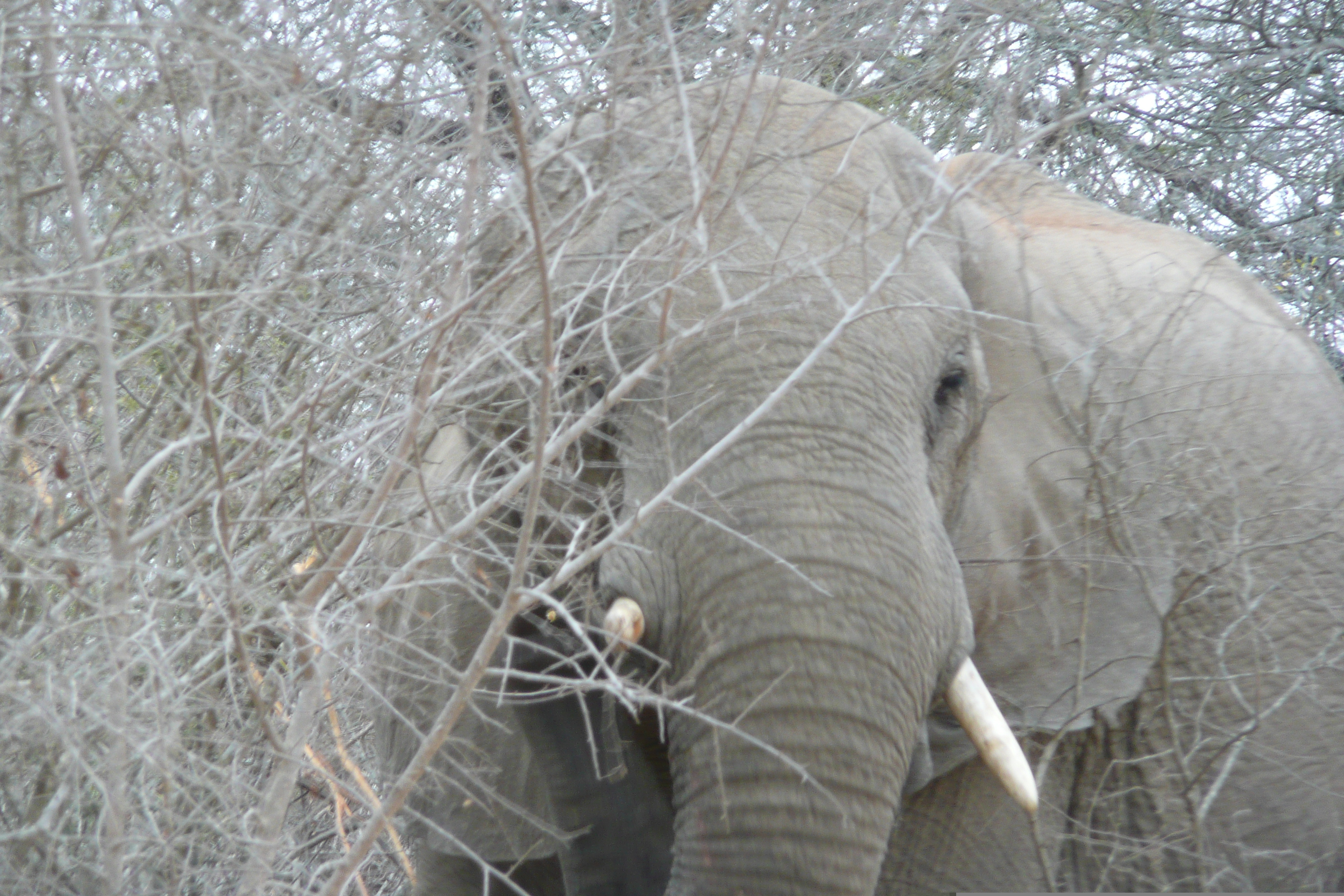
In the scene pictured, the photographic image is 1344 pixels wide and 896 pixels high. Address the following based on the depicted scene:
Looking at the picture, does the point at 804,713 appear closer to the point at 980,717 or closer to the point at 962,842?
the point at 980,717

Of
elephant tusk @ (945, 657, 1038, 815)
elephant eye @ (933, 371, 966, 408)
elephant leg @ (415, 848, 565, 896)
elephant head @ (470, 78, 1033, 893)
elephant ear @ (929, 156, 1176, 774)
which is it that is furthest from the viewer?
elephant leg @ (415, 848, 565, 896)

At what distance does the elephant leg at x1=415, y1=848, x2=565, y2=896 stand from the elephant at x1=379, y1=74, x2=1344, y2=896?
11 millimetres

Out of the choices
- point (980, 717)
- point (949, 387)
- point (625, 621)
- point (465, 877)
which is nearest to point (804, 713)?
point (625, 621)

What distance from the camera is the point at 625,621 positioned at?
243 cm

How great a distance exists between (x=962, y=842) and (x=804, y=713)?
1.03 meters

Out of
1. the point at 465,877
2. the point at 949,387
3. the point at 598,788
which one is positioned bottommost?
the point at 465,877

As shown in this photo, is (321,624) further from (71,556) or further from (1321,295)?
(1321,295)

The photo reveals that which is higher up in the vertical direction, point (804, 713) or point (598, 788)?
point (804, 713)

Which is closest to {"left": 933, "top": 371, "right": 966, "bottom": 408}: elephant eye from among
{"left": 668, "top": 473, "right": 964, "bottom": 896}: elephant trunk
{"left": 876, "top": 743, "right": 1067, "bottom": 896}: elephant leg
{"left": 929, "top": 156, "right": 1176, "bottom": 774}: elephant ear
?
{"left": 929, "top": 156, "right": 1176, "bottom": 774}: elephant ear

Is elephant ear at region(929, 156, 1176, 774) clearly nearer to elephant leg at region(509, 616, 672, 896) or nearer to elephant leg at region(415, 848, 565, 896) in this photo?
elephant leg at region(509, 616, 672, 896)

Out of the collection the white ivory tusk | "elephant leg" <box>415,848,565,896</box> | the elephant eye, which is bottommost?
"elephant leg" <box>415,848,565,896</box>

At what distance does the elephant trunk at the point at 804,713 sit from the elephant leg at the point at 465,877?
1328mm

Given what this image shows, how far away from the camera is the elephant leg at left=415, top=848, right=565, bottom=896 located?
3.71 m

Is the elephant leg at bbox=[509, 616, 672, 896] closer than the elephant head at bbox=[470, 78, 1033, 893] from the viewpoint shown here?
No
